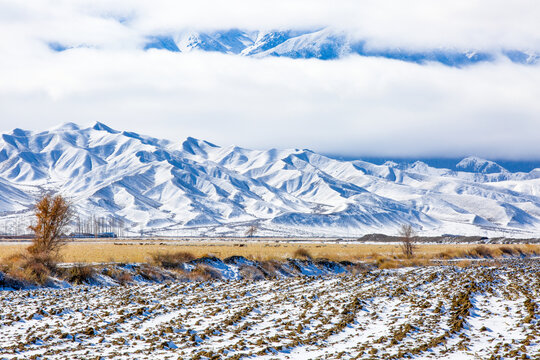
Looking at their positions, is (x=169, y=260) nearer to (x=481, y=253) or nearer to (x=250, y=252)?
(x=250, y=252)

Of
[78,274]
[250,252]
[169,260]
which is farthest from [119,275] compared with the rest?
[250,252]

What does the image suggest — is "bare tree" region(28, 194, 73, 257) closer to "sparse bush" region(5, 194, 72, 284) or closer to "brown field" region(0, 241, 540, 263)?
"sparse bush" region(5, 194, 72, 284)

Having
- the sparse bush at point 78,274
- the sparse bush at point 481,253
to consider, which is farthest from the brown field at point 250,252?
the sparse bush at point 78,274

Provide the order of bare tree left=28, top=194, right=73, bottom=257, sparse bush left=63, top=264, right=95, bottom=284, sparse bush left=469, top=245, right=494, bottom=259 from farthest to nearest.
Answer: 1. sparse bush left=469, top=245, right=494, bottom=259
2. bare tree left=28, top=194, right=73, bottom=257
3. sparse bush left=63, top=264, right=95, bottom=284

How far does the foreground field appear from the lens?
15969 millimetres

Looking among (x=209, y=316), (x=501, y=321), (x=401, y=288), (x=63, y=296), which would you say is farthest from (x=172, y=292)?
(x=501, y=321)

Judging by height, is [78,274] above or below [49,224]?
below

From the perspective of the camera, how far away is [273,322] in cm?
2056

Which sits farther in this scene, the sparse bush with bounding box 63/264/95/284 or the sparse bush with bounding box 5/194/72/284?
the sparse bush with bounding box 5/194/72/284

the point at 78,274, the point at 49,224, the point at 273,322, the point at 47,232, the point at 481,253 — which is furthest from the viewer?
Result: the point at 481,253

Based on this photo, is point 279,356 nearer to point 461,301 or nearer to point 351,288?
point 461,301

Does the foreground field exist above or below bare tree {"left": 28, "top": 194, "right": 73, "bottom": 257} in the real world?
below

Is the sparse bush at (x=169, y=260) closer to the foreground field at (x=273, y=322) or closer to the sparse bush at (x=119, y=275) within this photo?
the sparse bush at (x=119, y=275)

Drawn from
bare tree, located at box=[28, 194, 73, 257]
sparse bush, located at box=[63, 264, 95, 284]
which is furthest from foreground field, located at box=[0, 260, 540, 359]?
bare tree, located at box=[28, 194, 73, 257]
